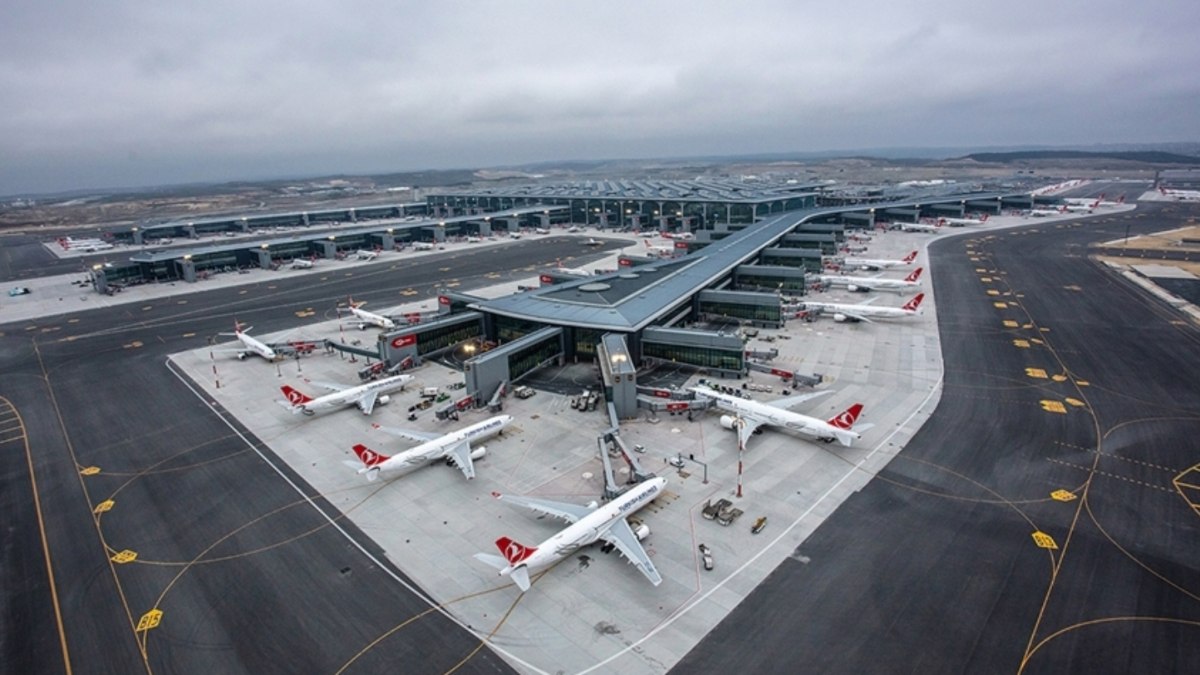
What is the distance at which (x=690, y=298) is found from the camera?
93.5 meters

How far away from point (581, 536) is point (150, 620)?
28687 mm

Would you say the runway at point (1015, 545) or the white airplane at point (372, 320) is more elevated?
the white airplane at point (372, 320)

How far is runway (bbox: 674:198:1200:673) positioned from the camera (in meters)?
32.7

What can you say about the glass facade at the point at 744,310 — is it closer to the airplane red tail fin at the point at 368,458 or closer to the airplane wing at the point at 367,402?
the airplane wing at the point at 367,402

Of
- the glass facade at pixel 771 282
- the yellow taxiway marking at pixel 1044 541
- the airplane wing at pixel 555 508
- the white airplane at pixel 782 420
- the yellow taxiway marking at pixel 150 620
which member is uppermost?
the glass facade at pixel 771 282

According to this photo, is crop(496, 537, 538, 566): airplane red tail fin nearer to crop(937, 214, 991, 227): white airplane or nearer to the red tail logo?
the red tail logo

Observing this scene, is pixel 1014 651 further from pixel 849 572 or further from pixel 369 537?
pixel 369 537

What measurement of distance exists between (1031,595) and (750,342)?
174 ft

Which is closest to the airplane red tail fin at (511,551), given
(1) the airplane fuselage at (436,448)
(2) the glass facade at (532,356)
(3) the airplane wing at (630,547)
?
(3) the airplane wing at (630,547)

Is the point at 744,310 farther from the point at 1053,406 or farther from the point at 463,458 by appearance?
the point at 463,458

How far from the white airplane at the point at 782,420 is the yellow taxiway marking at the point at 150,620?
4697 centimetres

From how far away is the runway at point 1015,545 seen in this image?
1286 inches

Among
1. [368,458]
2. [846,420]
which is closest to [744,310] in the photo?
[846,420]

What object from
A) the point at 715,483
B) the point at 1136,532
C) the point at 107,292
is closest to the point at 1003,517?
the point at 1136,532
